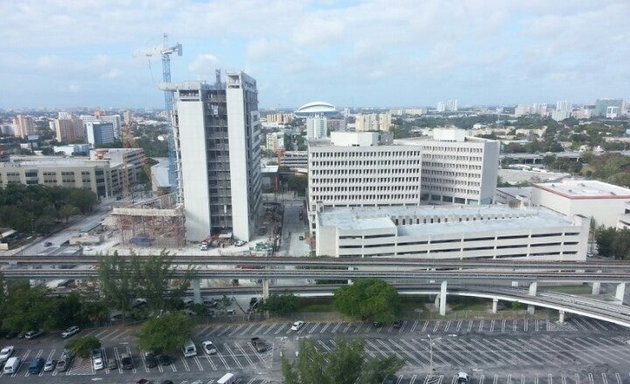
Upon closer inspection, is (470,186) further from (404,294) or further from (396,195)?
(404,294)

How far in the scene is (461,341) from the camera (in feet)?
95.2

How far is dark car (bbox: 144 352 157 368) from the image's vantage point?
86.1 feet

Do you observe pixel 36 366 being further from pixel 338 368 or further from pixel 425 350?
pixel 425 350

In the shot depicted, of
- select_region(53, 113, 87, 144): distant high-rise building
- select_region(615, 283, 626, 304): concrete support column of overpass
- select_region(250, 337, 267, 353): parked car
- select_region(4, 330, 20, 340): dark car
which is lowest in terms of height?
select_region(250, 337, 267, 353): parked car

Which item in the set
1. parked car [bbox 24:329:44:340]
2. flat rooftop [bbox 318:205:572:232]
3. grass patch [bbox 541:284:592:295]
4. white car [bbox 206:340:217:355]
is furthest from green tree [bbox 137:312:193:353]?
grass patch [bbox 541:284:592:295]

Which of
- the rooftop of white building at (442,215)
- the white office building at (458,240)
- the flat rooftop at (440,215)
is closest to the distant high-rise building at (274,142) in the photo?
the flat rooftop at (440,215)

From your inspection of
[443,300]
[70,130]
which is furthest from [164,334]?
[70,130]

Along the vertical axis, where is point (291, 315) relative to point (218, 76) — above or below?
below

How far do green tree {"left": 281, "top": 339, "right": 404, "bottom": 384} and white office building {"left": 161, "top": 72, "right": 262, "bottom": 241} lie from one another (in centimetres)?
3227

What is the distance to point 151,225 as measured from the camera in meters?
51.0

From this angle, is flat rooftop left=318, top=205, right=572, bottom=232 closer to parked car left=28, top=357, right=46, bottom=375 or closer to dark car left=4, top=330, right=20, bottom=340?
parked car left=28, top=357, right=46, bottom=375

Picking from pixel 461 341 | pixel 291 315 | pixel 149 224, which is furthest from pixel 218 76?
pixel 461 341

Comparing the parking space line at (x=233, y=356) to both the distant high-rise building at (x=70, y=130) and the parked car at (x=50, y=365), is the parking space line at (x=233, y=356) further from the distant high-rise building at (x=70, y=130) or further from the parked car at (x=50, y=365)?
the distant high-rise building at (x=70, y=130)

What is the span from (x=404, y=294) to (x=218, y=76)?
32254 mm
